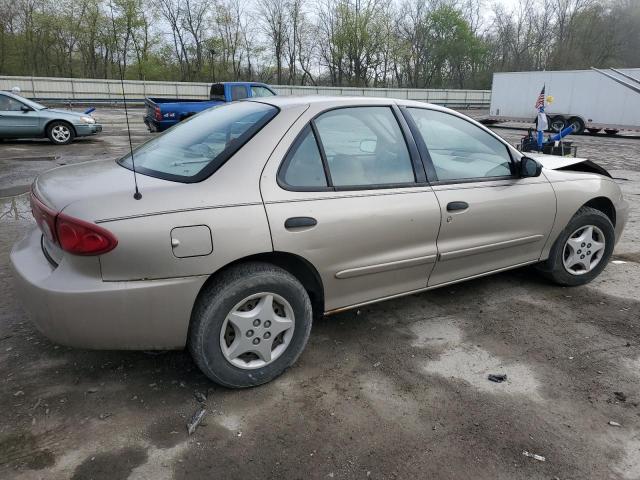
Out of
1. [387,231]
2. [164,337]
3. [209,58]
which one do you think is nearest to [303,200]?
[387,231]

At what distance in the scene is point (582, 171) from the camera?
13.7 feet

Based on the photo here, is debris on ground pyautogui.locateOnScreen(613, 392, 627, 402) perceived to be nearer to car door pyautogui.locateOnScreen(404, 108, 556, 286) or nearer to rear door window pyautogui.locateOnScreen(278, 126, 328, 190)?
car door pyautogui.locateOnScreen(404, 108, 556, 286)

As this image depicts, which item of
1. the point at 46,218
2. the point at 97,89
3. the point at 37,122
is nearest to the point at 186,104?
the point at 37,122

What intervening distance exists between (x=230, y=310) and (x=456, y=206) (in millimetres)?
1683

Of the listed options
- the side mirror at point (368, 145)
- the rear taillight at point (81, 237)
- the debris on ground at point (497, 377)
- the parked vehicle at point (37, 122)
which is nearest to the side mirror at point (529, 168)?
the side mirror at point (368, 145)

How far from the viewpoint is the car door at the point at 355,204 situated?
8.77 feet

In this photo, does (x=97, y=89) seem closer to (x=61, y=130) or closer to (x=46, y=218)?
(x=61, y=130)

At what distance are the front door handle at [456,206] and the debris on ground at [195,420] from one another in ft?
6.47

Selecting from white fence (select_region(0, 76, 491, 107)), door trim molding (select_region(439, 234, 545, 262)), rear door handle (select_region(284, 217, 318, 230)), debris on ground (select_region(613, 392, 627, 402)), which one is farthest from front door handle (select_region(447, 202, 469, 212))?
white fence (select_region(0, 76, 491, 107))

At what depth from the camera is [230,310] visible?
8.34 ft

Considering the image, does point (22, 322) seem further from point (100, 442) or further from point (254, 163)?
point (254, 163)

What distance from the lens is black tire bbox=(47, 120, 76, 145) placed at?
13219 mm

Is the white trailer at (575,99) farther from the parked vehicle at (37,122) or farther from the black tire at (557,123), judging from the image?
the parked vehicle at (37,122)

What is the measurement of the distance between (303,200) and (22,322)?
7.65 ft
